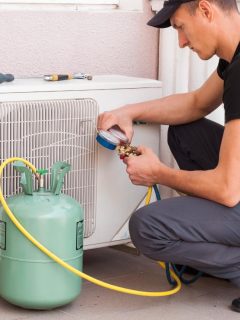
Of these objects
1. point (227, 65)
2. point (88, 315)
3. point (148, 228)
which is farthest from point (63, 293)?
point (227, 65)

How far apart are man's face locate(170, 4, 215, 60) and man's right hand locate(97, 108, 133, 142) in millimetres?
393

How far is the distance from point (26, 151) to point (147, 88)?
0.62 meters

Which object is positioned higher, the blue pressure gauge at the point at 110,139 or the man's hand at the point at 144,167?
the blue pressure gauge at the point at 110,139

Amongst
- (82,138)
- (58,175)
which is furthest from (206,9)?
(58,175)

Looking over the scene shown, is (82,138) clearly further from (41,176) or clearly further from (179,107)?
(179,107)

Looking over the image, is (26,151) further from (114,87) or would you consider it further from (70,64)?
(70,64)

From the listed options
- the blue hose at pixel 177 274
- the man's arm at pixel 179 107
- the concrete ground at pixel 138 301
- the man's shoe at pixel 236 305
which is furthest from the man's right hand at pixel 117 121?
the man's shoe at pixel 236 305

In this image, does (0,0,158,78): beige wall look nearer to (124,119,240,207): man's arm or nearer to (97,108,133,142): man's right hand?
(97,108,133,142): man's right hand

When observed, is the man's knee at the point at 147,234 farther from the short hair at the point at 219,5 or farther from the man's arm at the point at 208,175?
the short hair at the point at 219,5

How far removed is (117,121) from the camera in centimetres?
306

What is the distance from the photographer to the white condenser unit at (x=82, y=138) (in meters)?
2.86

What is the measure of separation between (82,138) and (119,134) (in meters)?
0.15

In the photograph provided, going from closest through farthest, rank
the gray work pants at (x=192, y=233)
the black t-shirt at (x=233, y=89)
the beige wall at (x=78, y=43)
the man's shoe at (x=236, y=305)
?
→ the black t-shirt at (x=233, y=89) → the gray work pants at (x=192, y=233) → the man's shoe at (x=236, y=305) → the beige wall at (x=78, y=43)

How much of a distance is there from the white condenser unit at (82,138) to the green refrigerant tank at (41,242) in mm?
127
